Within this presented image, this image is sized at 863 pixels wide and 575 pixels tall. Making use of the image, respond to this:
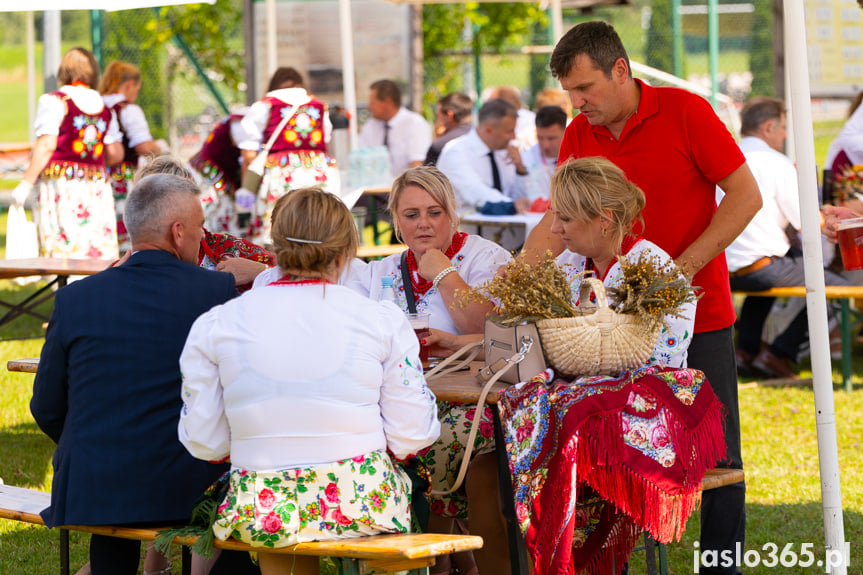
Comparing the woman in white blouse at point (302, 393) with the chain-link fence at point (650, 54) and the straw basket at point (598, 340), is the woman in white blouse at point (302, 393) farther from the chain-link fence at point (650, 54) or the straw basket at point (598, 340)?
the chain-link fence at point (650, 54)

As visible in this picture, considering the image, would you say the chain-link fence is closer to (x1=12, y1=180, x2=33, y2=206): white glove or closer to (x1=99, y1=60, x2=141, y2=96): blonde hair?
(x1=99, y1=60, x2=141, y2=96): blonde hair

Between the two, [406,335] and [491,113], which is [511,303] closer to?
[406,335]

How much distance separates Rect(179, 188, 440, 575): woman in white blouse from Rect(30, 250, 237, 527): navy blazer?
0.59ft

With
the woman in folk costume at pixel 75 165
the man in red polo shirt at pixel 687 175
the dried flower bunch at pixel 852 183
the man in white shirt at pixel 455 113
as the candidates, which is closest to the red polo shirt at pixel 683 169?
the man in red polo shirt at pixel 687 175

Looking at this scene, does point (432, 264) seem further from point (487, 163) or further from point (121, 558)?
point (487, 163)

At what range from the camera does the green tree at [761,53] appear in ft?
50.9

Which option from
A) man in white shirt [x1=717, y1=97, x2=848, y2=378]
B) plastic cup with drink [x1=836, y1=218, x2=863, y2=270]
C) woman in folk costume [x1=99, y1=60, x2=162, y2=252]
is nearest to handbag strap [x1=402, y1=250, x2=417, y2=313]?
plastic cup with drink [x1=836, y1=218, x2=863, y2=270]

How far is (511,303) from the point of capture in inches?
102

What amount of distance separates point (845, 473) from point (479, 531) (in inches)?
89.5

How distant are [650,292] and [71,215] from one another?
18.2ft

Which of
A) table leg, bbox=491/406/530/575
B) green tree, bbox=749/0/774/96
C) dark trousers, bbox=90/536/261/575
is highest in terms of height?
green tree, bbox=749/0/774/96

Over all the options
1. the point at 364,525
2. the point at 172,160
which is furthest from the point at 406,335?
the point at 172,160

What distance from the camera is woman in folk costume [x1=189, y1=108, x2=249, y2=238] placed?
749 centimetres

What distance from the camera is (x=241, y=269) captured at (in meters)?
3.58
